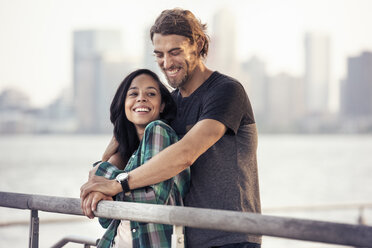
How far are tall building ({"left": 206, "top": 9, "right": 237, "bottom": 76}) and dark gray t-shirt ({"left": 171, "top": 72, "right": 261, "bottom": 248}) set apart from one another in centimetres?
6883

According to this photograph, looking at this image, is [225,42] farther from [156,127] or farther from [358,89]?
[156,127]

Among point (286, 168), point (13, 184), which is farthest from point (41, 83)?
point (286, 168)

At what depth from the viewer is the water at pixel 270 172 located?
1185 inches

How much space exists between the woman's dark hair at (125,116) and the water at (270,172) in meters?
17.0

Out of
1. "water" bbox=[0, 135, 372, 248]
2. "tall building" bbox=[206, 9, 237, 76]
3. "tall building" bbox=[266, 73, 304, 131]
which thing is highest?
"tall building" bbox=[206, 9, 237, 76]

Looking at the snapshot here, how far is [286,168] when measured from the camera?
59.1 m

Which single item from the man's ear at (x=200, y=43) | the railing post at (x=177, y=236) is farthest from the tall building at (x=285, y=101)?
the railing post at (x=177, y=236)

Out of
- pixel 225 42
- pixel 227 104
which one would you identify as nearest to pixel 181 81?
pixel 227 104

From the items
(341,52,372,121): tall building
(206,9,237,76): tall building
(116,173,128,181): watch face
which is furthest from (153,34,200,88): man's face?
(341,52,372,121): tall building

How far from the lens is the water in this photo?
30.1 m

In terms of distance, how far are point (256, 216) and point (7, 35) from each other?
68088 mm

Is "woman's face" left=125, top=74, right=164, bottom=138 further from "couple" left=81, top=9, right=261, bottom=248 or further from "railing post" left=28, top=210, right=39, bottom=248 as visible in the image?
"railing post" left=28, top=210, right=39, bottom=248

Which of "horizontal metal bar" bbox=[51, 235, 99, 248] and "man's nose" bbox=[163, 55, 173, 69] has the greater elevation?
"man's nose" bbox=[163, 55, 173, 69]

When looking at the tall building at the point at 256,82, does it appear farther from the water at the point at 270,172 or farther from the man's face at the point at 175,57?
the man's face at the point at 175,57
